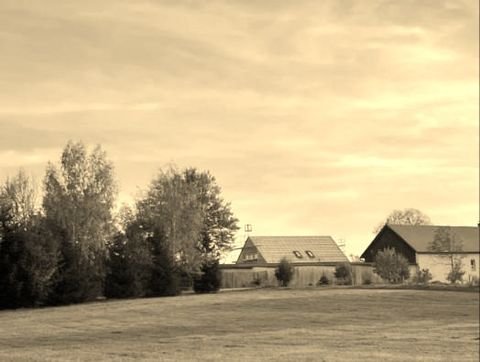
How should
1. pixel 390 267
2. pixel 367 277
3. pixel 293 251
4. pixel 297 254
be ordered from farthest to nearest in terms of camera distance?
pixel 293 251 < pixel 297 254 < pixel 367 277 < pixel 390 267

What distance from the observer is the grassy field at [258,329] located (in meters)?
22.9

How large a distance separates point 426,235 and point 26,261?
54488 mm

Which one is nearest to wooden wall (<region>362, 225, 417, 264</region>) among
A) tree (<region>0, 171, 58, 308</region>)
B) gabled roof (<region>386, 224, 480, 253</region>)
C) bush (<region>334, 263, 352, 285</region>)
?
gabled roof (<region>386, 224, 480, 253</region>)

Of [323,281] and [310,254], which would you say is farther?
[310,254]

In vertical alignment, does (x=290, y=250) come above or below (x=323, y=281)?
above

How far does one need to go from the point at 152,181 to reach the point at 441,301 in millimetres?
25730

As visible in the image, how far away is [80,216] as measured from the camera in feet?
171

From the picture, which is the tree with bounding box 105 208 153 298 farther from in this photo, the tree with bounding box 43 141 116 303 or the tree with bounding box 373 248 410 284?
the tree with bounding box 373 248 410 284

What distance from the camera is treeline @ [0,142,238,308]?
40250mm

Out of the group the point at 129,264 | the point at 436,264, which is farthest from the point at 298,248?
the point at 129,264

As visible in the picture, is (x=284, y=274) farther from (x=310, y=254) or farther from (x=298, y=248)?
(x=298, y=248)

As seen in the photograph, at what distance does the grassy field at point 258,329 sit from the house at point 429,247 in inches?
1130

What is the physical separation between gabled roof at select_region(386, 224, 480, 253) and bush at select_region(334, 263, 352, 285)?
14.5 metres

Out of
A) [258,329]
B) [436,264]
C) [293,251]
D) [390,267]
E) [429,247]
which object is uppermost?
[293,251]
